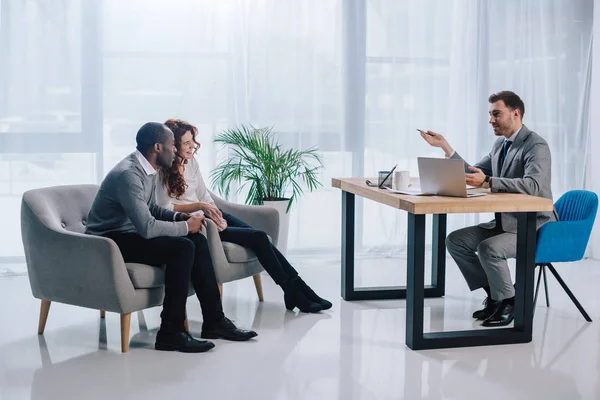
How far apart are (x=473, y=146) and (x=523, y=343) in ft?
8.91

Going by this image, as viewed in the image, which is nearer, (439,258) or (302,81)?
(439,258)

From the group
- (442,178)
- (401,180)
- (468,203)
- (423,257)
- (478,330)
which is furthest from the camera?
(401,180)

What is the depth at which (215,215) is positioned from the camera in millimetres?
4246

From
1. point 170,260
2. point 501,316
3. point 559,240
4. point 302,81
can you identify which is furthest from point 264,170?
point 559,240

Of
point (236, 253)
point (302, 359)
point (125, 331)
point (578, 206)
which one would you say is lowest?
point (302, 359)

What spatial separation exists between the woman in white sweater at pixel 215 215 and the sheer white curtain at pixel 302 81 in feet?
4.75

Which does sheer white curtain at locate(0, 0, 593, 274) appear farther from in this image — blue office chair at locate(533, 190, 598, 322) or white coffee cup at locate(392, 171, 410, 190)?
blue office chair at locate(533, 190, 598, 322)

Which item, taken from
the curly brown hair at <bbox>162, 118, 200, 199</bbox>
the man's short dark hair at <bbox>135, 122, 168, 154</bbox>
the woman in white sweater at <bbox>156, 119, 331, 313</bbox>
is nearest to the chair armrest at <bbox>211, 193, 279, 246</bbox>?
the woman in white sweater at <bbox>156, 119, 331, 313</bbox>

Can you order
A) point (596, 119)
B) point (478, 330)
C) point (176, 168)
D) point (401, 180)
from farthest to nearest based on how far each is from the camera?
point (596, 119)
point (176, 168)
point (401, 180)
point (478, 330)

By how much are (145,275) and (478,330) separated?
164cm

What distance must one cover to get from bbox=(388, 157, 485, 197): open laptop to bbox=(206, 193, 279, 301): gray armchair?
1023 mm

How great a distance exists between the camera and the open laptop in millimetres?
3656

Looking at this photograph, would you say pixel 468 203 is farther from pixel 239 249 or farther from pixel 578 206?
pixel 239 249

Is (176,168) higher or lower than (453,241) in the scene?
higher
